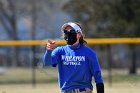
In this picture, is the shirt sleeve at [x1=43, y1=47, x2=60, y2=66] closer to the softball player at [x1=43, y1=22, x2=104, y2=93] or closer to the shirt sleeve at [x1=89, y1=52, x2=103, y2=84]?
the softball player at [x1=43, y1=22, x2=104, y2=93]

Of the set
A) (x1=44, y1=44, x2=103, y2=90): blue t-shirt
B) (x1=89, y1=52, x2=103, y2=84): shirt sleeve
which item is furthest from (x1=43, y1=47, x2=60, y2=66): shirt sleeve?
(x1=89, y1=52, x2=103, y2=84): shirt sleeve

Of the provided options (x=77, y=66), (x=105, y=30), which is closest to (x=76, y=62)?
(x=77, y=66)

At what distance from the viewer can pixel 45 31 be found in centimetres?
5925

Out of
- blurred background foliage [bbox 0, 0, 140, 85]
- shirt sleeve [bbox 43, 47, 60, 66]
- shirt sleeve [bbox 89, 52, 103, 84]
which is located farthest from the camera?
blurred background foliage [bbox 0, 0, 140, 85]

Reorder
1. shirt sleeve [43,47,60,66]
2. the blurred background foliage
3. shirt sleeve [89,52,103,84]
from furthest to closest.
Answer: the blurred background foliage, shirt sleeve [43,47,60,66], shirt sleeve [89,52,103,84]

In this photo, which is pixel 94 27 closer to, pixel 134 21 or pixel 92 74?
pixel 134 21

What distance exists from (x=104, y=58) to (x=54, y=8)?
32.0 m

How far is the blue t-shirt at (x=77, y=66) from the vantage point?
7.75m

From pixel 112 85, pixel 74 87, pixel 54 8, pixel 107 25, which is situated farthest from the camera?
pixel 54 8

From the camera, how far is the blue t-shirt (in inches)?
305

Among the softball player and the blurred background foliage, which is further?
the blurred background foliage

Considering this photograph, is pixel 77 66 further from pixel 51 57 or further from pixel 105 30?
pixel 105 30

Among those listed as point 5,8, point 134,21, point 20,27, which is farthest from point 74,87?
point 20,27

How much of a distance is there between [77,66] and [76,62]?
2.6 inches
